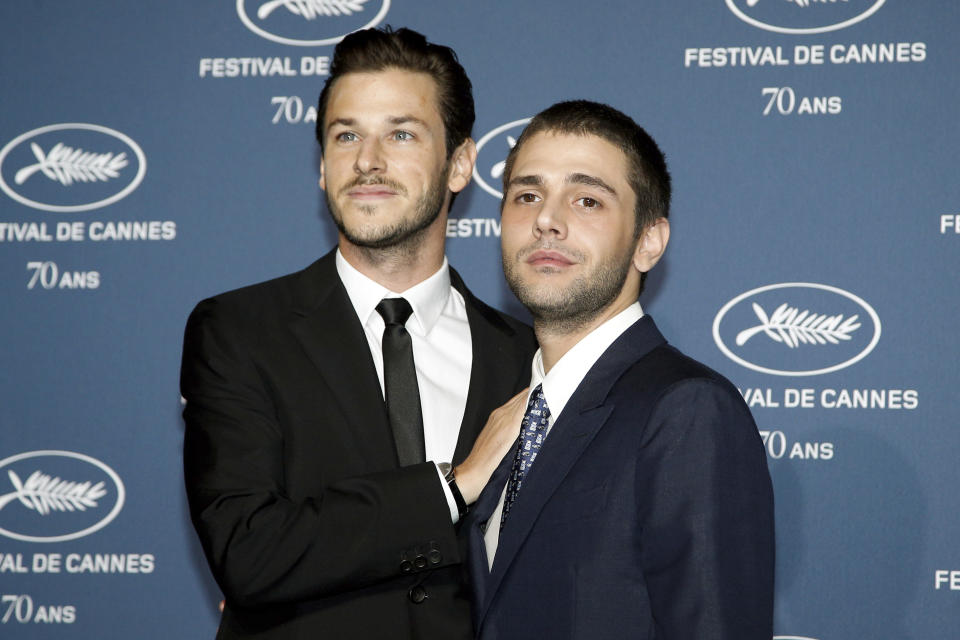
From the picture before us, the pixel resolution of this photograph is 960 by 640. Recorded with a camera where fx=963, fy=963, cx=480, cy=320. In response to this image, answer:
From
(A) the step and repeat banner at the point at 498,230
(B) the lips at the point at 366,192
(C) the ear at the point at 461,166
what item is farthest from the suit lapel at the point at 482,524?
(A) the step and repeat banner at the point at 498,230

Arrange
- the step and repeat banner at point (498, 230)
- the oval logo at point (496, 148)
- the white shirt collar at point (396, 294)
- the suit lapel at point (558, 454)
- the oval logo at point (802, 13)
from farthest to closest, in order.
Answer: the oval logo at point (496, 148)
the oval logo at point (802, 13)
the step and repeat banner at point (498, 230)
the white shirt collar at point (396, 294)
the suit lapel at point (558, 454)

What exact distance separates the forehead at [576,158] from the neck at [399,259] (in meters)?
0.40

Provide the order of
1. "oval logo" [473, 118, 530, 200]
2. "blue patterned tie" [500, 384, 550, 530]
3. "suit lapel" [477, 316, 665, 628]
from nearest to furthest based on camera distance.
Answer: "suit lapel" [477, 316, 665, 628] < "blue patterned tie" [500, 384, 550, 530] < "oval logo" [473, 118, 530, 200]

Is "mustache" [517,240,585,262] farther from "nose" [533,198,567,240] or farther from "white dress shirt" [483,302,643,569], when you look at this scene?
"white dress shirt" [483,302,643,569]

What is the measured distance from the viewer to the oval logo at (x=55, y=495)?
318 cm

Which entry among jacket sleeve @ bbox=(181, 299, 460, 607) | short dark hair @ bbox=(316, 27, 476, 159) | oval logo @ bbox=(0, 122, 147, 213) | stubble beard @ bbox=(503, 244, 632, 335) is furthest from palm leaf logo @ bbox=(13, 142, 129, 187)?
stubble beard @ bbox=(503, 244, 632, 335)

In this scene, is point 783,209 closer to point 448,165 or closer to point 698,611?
point 448,165

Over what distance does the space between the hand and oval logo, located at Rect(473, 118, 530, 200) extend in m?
1.24

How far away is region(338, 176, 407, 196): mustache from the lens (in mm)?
2328

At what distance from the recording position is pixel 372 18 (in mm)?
3248

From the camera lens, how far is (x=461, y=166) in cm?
259

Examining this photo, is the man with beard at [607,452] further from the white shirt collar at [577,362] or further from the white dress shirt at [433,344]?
the white dress shirt at [433,344]

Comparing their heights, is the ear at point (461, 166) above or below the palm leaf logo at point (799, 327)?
above

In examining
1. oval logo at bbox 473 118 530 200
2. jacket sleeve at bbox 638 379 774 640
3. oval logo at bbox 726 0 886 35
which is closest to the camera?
jacket sleeve at bbox 638 379 774 640
